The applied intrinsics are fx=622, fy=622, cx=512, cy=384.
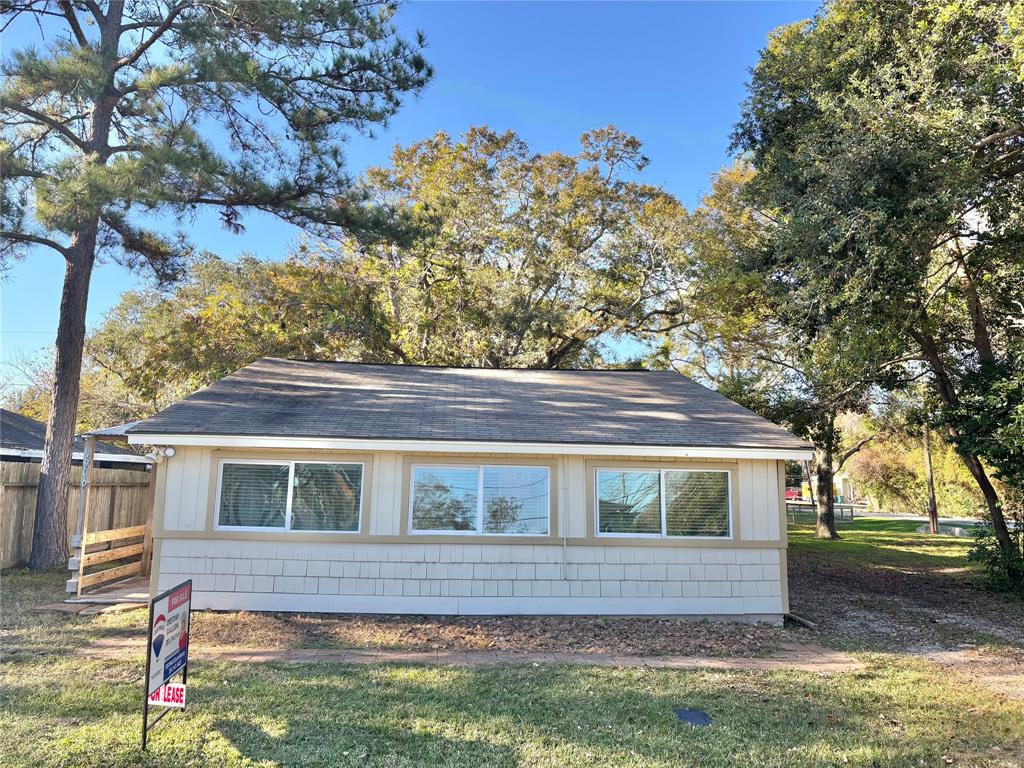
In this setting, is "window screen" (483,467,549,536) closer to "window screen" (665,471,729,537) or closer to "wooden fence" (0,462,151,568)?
"window screen" (665,471,729,537)

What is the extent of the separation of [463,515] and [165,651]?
15.2ft

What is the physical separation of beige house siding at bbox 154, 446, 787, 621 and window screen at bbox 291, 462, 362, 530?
0.51 feet

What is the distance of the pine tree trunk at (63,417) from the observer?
Answer: 37.7 ft

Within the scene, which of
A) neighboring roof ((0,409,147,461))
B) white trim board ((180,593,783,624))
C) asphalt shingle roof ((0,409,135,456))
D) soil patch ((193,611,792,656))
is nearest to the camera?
soil patch ((193,611,792,656))

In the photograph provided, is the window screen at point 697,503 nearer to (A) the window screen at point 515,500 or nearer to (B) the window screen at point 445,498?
(A) the window screen at point 515,500

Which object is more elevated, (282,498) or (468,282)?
(468,282)

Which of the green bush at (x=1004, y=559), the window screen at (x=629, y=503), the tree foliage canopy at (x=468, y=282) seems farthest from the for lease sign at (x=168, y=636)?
the tree foliage canopy at (x=468, y=282)

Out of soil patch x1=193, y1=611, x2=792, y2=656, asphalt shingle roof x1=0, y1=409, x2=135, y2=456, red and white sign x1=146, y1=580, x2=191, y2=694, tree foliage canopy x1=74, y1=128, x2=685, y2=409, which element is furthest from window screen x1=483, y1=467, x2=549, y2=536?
tree foliage canopy x1=74, y1=128, x2=685, y2=409

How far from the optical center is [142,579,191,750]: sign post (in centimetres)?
419

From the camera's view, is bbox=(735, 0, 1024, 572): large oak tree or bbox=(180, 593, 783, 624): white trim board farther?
bbox=(735, 0, 1024, 572): large oak tree

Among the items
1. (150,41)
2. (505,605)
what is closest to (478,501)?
(505,605)

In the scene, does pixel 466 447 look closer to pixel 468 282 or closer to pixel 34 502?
pixel 34 502

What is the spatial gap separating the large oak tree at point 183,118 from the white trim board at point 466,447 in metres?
4.38

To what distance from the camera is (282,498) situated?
8.59m
